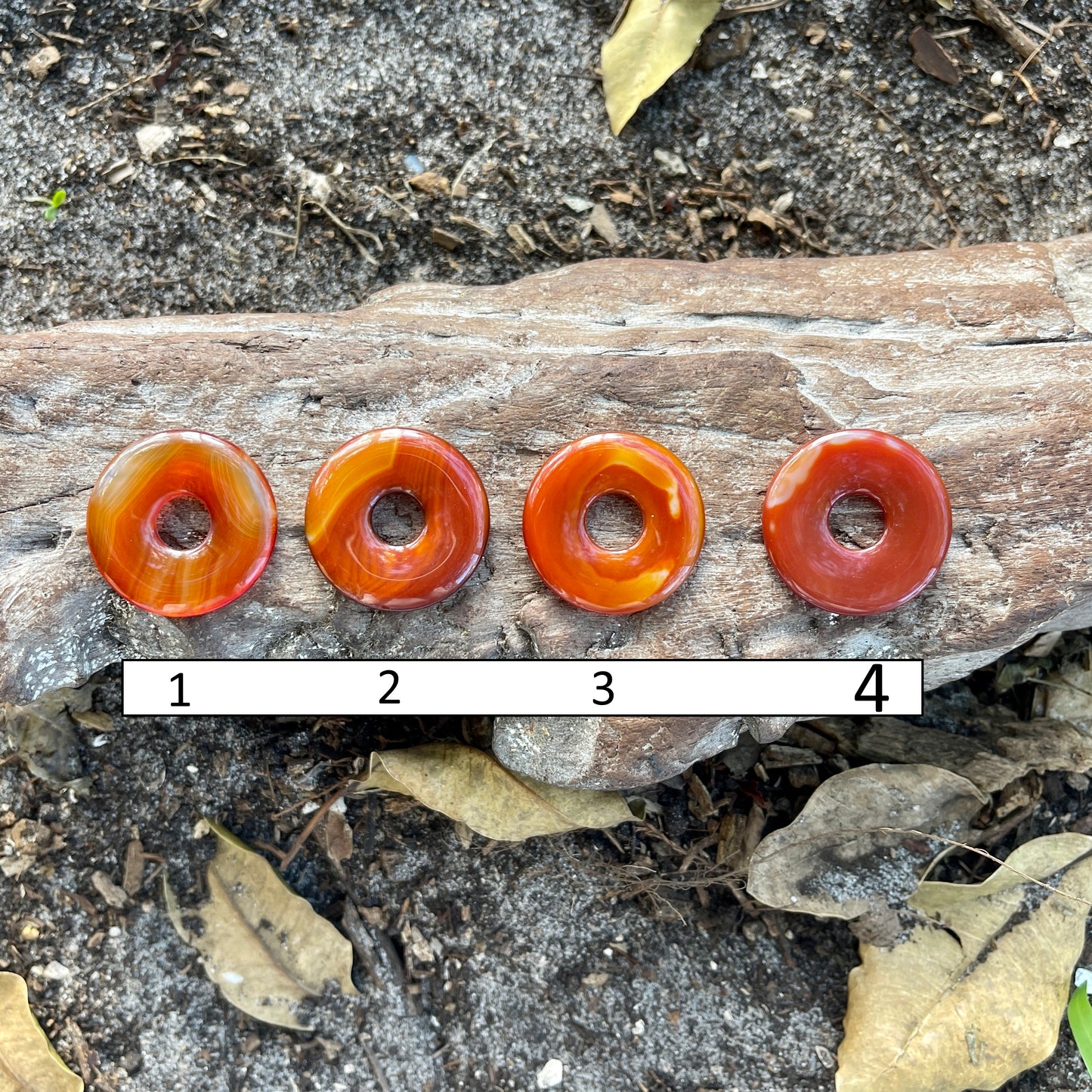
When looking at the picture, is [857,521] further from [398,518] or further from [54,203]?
[54,203]

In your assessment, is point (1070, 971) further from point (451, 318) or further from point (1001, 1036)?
point (451, 318)

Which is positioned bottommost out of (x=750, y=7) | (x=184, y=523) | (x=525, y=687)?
(x=525, y=687)

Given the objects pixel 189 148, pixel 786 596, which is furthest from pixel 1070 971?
pixel 189 148

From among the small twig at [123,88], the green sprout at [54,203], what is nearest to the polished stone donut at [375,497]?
the small twig at [123,88]

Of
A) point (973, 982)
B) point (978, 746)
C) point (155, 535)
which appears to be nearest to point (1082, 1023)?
point (973, 982)

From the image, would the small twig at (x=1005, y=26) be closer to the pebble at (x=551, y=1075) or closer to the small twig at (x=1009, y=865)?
Result: the small twig at (x=1009, y=865)
